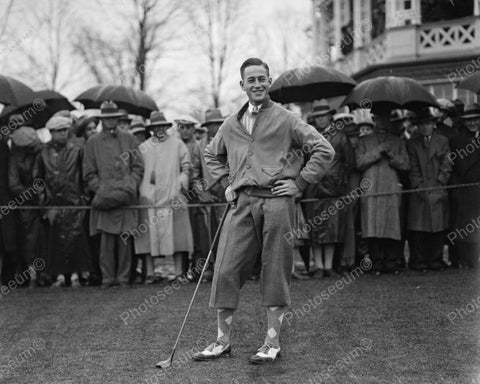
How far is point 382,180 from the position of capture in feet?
37.3

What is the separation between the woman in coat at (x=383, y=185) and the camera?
36.9 feet

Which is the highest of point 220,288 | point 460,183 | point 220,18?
point 220,18

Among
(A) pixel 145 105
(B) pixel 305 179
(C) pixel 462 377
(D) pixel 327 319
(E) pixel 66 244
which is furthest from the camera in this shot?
(A) pixel 145 105

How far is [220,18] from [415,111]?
887 inches

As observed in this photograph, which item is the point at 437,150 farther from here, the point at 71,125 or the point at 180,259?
the point at 71,125

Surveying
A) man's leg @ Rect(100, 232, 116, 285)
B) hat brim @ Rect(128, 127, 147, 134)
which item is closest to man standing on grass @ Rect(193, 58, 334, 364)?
man's leg @ Rect(100, 232, 116, 285)

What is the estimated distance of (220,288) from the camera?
21.2 feet

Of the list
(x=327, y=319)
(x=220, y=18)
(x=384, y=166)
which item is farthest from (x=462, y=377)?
(x=220, y=18)

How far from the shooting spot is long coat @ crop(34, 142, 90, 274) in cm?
1110

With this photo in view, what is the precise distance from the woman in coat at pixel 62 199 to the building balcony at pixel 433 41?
13413 millimetres

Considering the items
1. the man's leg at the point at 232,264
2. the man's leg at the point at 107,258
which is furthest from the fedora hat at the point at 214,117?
the man's leg at the point at 232,264

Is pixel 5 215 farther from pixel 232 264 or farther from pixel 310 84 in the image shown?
pixel 232 264

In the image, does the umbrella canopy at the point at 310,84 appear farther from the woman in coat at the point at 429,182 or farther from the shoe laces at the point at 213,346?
the shoe laces at the point at 213,346

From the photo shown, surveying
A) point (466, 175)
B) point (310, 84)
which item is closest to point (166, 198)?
point (310, 84)
